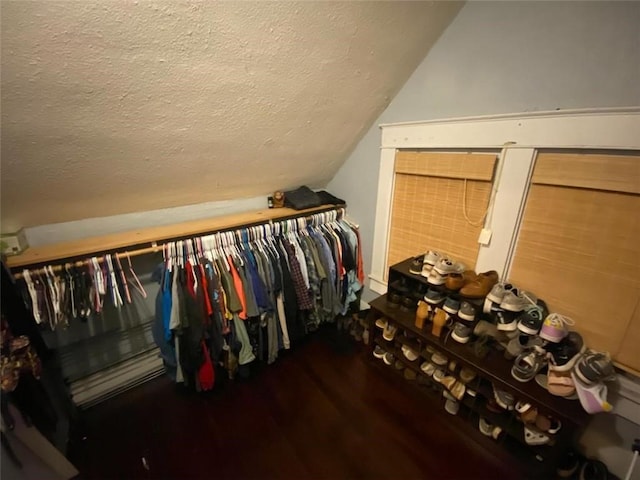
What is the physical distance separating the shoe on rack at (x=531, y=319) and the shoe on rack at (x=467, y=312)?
188mm

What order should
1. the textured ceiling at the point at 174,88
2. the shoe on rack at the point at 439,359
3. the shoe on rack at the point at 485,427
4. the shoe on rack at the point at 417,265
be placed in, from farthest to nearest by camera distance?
the shoe on rack at the point at 417,265 → the shoe on rack at the point at 439,359 → the shoe on rack at the point at 485,427 → the textured ceiling at the point at 174,88

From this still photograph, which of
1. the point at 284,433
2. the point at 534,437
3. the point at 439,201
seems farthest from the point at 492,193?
the point at 284,433

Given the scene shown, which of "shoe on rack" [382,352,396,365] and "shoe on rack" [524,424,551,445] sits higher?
"shoe on rack" [524,424,551,445]

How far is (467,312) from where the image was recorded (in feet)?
4.33

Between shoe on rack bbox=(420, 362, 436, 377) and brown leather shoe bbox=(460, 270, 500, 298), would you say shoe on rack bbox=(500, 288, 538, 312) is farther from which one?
shoe on rack bbox=(420, 362, 436, 377)

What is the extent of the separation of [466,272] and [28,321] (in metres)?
2.07

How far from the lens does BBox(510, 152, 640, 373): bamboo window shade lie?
102 cm

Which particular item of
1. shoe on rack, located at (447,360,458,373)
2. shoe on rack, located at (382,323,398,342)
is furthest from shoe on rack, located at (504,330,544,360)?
shoe on rack, located at (382,323,398,342)

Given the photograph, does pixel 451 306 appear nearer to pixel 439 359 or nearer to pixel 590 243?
pixel 439 359

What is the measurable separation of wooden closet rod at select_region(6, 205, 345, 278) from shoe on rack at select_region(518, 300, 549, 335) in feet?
4.29

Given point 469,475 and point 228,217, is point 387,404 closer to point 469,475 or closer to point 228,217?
point 469,475

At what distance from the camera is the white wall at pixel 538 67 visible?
0.95 m

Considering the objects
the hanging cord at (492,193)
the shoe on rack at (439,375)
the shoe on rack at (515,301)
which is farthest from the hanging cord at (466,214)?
the shoe on rack at (439,375)

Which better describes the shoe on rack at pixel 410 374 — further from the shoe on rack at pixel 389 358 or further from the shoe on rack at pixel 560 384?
the shoe on rack at pixel 560 384
